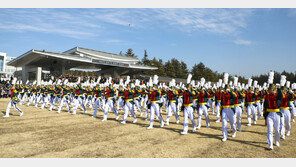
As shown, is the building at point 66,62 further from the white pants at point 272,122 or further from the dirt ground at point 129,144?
the white pants at point 272,122

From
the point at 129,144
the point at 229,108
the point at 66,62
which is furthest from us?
the point at 66,62

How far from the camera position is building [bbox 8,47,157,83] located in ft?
125

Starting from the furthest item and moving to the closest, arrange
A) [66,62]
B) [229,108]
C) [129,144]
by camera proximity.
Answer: [66,62], [229,108], [129,144]

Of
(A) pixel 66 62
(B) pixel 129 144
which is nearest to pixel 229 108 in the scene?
(B) pixel 129 144

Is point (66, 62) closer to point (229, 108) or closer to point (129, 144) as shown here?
point (129, 144)

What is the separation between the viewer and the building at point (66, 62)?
3799 centimetres

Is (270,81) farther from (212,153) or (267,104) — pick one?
(212,153)

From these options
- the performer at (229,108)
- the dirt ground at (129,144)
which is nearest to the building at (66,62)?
the dirt ground at (129,144)

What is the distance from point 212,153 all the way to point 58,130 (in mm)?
7106

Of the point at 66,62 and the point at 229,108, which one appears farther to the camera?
the point at 66,62

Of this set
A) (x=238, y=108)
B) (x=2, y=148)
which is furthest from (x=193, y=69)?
(x=2, y=148)

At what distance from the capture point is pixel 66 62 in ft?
141

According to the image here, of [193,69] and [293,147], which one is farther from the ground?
[193,69]

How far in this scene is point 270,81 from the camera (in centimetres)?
794
